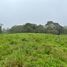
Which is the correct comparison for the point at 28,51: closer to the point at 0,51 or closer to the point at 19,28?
the point at 0,51

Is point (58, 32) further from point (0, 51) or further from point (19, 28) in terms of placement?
point (0, 51)

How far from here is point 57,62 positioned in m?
16.1

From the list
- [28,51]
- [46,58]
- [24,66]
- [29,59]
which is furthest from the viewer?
[28,51]

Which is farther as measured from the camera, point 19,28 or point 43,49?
point 19,28

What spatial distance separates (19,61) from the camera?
47.7ft

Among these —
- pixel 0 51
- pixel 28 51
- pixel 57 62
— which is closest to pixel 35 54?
pixel 28 51

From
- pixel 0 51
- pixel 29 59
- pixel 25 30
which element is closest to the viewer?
pixel 29 59

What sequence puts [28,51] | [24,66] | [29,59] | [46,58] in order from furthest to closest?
1. [28,51]
2. [46,58]
3. [29,59]
4. [24,66]

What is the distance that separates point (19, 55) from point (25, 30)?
157 feet

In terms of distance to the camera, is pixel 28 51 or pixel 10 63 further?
pixel 28 51

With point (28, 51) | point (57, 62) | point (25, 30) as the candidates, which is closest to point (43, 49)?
point (28, 51)

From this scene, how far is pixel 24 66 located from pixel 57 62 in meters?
2.83

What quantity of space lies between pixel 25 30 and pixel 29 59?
158 ft

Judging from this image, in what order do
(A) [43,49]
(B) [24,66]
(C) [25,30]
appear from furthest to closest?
(C) [25,30]
(A) [43,49]
(B) [24,66]
